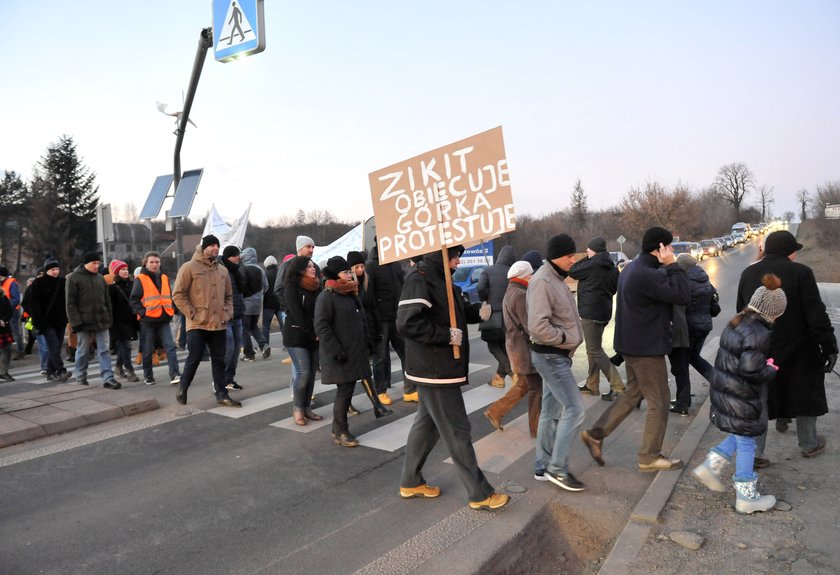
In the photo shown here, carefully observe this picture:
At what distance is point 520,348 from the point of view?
18.9 ft

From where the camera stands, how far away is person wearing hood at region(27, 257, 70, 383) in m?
9.16

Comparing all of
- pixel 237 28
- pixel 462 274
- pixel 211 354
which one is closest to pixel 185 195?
pixel 237 28

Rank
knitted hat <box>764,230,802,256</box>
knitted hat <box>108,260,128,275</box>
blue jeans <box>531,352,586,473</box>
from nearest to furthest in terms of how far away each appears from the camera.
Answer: blue jeans <box>531,352,586,473</box>
knitted hat <box>764,230,802,256</box>
knitted hat <box>108,260,128,275</box>

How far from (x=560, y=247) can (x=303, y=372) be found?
3262 mm

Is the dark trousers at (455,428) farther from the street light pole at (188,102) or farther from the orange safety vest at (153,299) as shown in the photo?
the street light pole at (188,102)

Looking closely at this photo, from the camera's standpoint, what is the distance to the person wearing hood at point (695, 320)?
6.33 m

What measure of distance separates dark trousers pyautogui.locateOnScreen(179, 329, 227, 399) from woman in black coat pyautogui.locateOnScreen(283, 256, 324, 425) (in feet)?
3.83

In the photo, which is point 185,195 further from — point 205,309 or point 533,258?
point 533,258

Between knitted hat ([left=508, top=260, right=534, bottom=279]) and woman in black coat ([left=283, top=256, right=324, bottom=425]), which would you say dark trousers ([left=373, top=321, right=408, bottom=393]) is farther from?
knitted hat ([left=508, top=260, right=534, bottom=279])

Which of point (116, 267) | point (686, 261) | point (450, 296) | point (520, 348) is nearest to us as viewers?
point (450, 296)

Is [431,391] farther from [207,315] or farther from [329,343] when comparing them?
[207,315]

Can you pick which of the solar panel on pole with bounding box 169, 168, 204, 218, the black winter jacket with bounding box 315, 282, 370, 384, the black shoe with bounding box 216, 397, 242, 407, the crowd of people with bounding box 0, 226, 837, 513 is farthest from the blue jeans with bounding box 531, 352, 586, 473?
the solar panel on pole with bounding box 169, 168, 204, 218

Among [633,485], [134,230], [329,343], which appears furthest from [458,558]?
[134,230]

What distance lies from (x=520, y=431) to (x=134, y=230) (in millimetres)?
85107
